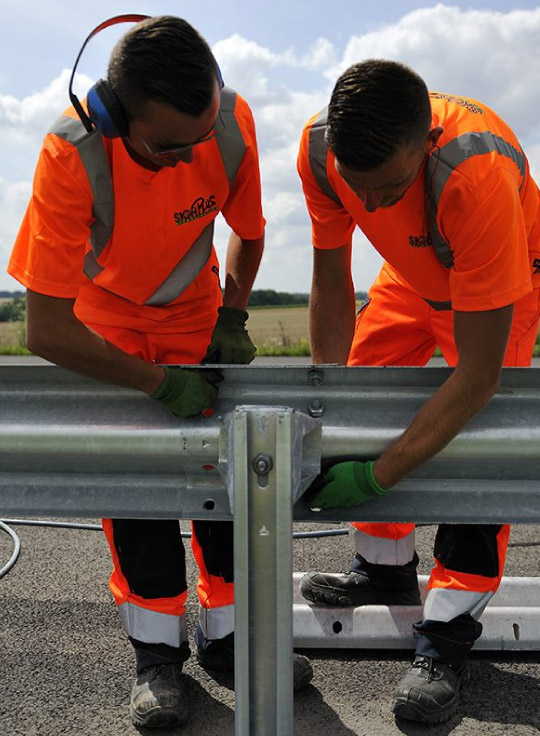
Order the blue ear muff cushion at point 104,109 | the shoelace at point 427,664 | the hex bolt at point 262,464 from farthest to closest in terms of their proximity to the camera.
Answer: the shoelace at point 427,664 < the blue ear muff cushion at point 104,109 < the hex bolt at point 262,464

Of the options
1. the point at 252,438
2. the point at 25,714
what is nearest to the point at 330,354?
the point at 252,438

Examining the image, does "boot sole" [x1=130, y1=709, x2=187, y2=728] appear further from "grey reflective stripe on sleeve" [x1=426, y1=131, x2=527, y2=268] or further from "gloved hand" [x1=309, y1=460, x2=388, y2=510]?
"grey reflective stripe on sleeve" [x1=426, y1=131, x2=527, y2=268]

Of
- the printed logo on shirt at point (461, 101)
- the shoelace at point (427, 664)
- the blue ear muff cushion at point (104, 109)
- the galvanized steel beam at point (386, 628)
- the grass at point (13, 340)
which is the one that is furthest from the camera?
the grass at point (13, 340)

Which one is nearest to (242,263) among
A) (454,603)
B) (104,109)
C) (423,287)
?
(423,287)

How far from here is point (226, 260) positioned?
9.60ft

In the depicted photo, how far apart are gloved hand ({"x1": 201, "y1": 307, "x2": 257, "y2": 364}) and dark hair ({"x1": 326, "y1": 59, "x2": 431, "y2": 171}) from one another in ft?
2.61

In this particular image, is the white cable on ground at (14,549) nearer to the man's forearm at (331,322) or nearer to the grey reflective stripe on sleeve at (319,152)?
the man's forearm at (331,322)

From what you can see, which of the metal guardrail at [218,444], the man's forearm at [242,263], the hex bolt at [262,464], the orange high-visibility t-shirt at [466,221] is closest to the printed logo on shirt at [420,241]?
the orange high-visibility t-shirt at [466,221]

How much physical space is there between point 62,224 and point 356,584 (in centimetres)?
191

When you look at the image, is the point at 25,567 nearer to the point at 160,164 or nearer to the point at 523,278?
the point at 160,164

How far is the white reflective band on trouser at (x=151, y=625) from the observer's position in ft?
8.22

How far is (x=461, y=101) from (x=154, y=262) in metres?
1.18

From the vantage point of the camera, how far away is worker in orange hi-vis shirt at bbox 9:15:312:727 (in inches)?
79.7

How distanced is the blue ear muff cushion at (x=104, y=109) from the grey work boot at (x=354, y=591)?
198 cm
